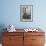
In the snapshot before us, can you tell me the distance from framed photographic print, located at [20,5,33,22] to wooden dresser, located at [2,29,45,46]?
2.19 feet

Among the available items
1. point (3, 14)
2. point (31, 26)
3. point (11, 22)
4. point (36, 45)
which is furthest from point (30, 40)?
point (3, 14)

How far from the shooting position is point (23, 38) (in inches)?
151

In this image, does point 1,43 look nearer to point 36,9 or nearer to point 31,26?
point 31,26

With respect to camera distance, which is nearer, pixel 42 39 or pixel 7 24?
pixel 42 39

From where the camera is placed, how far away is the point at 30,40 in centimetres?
382

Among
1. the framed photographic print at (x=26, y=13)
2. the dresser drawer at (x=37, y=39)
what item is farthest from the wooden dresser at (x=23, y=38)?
the framed photographic print at (x=26, y=13)

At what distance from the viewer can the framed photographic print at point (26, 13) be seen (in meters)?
4.29

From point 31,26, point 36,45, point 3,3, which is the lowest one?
point 36,45

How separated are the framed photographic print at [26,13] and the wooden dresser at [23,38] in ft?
2.19

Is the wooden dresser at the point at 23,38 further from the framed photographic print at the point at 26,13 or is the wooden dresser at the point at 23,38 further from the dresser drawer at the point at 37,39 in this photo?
the framed photographic print at the point at 26,13

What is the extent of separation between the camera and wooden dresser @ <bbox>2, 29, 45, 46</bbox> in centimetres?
382

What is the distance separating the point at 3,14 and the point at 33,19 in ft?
3.39

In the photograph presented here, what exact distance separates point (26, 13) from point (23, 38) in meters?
0.93

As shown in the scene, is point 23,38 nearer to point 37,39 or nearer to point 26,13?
point 37,39
